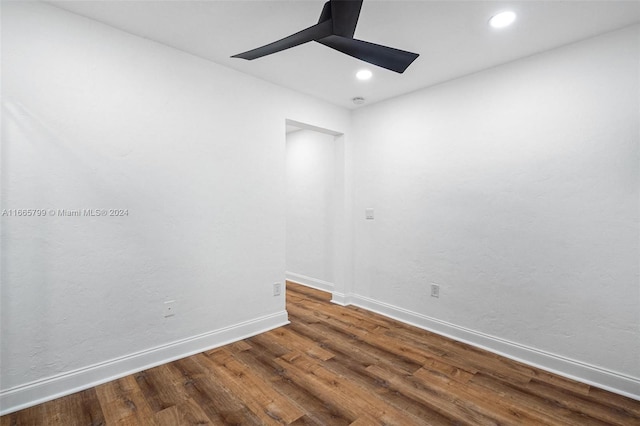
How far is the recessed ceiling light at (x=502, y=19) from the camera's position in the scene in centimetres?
201

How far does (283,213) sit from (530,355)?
2.59 metres

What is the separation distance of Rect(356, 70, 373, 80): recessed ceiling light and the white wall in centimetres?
96

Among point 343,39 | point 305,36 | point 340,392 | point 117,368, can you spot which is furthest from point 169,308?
point 343,39

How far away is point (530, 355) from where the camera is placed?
2.56 metres

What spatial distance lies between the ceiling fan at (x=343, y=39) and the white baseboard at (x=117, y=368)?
2338 millimetres

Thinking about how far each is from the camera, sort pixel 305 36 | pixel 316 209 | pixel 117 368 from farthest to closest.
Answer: pixel 316 209 < pixel 117 368 < pixel 305 36

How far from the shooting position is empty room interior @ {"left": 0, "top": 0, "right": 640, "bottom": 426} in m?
1.94

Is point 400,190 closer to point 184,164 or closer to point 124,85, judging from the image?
point 184,164

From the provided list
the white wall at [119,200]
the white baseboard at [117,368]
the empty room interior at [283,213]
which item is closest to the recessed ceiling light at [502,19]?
the empty room interior at [283,213]

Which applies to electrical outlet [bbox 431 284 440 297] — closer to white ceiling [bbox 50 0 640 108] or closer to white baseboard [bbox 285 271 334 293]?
white baseboard [bbox 285 271 334 293]

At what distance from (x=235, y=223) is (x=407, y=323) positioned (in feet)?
7.11

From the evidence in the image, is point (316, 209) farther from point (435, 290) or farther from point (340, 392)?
point (340, 392)

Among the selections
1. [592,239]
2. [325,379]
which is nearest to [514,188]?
[592,239]

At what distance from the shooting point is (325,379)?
2.29 m
